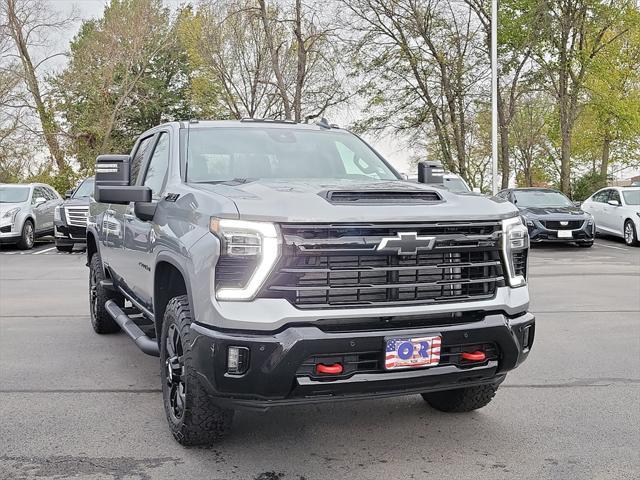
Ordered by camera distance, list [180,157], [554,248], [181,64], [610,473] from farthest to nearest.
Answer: [181,64] < [554,248] < [180,157] < [610,473]

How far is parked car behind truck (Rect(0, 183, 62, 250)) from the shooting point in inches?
661

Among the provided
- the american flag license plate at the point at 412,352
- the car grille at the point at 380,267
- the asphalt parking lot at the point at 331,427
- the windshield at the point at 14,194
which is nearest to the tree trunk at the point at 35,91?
the windshield at the point at 14,194

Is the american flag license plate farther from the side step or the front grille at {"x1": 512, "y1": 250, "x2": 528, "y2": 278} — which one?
the side step

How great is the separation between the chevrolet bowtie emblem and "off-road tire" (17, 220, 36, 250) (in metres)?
15.6

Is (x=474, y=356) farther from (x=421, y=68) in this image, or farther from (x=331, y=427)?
(x=421, y=68)

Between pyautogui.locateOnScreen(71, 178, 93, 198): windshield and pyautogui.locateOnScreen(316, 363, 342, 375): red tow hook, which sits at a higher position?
pyautogui.locateOnScreen(71, 178, 93, 198): windshield

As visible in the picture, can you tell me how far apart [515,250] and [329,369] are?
1265 millimetres

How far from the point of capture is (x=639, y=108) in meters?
28.8

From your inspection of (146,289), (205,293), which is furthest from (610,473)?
(146,289)

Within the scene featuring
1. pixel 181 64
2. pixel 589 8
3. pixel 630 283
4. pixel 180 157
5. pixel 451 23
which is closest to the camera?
pixel 180 157

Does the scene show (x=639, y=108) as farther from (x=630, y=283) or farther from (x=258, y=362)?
(x=258, y=362)

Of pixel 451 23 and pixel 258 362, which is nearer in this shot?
pixel 258 362

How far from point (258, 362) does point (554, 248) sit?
15230 mm

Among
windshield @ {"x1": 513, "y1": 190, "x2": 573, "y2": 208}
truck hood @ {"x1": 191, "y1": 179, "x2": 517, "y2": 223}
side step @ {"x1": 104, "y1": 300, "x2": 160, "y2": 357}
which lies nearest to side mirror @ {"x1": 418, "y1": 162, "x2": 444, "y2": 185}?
truck hood @ {"x1": 191, "y1": 179, "x2": 517, "y2": 223}
